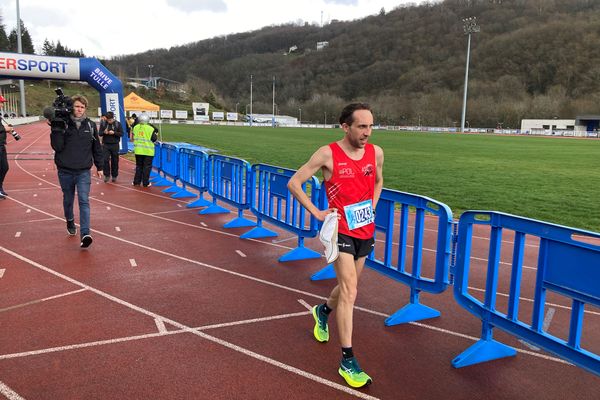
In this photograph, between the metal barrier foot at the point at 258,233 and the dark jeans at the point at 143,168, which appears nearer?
the metal barrier foot at the point at 258,233

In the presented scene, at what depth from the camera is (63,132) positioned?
6371mm

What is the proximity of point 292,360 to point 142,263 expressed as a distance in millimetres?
3223

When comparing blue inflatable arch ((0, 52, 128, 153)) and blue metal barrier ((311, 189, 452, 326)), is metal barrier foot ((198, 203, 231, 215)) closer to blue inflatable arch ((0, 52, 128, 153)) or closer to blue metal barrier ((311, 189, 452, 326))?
blue metal barrier ((311, 189, 452, 326))

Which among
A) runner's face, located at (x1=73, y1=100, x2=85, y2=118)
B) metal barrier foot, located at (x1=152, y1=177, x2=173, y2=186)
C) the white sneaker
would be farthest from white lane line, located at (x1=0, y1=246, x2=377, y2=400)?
metal barrier foot, located at (x1=152, y1=177, x2=173, y2=186)

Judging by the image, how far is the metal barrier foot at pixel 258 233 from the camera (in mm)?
7688

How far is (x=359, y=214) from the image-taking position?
3490 mm

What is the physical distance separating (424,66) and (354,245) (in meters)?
146

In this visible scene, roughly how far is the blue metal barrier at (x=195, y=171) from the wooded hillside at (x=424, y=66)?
312 ft

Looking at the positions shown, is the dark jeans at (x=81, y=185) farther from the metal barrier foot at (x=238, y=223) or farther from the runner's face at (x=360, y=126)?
the runner's face at (x=360, y=126)

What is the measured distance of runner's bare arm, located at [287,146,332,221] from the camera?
3365 millimetres

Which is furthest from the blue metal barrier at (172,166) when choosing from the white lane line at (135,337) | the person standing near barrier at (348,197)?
the person standing near barrier at (348,197)

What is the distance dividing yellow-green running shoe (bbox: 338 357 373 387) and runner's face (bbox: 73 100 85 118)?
16.5 feet

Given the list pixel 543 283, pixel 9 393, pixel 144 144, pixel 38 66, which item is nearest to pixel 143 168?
pixel 144 144

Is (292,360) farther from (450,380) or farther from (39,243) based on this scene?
(39,243)
